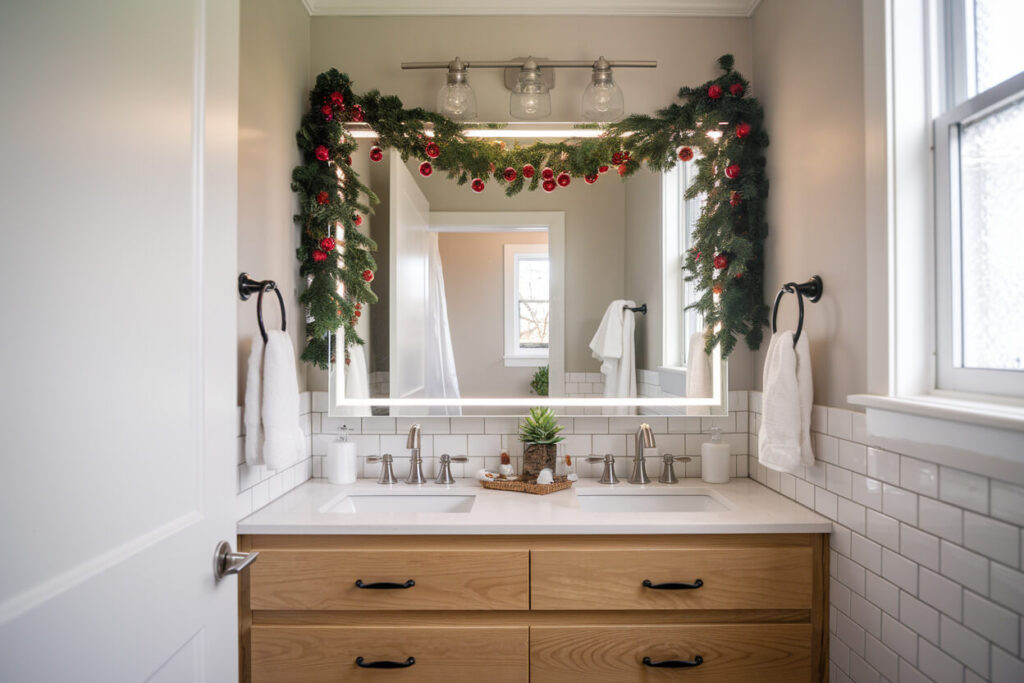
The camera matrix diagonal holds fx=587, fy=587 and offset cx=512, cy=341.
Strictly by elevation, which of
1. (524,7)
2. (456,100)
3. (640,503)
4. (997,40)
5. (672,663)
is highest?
(524,7)

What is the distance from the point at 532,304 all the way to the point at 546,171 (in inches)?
18.2

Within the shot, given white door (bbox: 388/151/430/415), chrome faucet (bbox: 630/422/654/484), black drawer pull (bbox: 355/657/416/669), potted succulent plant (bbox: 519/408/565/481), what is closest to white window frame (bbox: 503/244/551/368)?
potted succulent plant (bbox: 519/408/565/481)

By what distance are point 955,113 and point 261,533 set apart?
6.03 ft

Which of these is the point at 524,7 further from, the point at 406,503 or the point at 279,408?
the point at 406,503

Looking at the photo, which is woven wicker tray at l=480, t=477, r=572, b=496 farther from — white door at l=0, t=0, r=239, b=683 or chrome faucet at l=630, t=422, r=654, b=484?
white door at l=0, t=0, r=239, b=683

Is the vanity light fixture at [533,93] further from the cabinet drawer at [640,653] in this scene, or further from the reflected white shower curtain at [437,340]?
the cabinet drawer at [640,653]

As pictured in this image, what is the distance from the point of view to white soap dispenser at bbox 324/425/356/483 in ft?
6.29

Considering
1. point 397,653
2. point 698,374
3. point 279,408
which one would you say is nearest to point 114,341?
point 279,408

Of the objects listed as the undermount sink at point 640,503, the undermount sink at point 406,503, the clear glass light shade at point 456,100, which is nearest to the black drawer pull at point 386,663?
the undermount sink at point 406,503

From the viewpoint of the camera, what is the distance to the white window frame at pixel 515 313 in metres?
2.05

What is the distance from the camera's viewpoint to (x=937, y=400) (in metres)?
1.17

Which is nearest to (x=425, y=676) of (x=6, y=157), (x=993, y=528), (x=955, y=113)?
(x=993, y=528)

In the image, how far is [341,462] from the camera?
1.92 metres

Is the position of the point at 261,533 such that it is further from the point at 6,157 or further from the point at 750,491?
the point at 750,491
